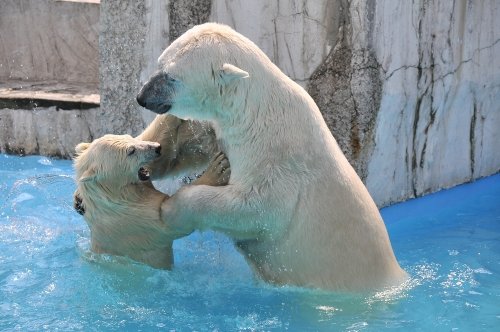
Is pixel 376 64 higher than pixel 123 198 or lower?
higher

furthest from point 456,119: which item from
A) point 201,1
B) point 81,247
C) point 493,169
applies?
point 81,247

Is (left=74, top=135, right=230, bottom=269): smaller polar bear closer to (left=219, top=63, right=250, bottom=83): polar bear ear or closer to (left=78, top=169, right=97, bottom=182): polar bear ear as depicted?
(left=78, top=169, right=97, bottom=182): polar bear ear

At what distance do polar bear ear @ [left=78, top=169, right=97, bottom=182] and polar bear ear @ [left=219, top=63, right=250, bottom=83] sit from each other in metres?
0.82

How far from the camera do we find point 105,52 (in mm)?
5730

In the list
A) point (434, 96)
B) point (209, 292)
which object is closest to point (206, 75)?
point (209, 292)

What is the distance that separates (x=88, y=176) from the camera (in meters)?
4.07

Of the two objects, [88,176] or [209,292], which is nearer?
[88,176]

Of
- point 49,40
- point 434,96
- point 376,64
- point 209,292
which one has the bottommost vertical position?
point 209,292

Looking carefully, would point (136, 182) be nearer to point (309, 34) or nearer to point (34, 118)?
point (309, 34)

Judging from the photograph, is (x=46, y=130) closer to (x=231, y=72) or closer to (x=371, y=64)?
(x=371, y=64)

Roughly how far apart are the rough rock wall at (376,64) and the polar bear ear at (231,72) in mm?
1614

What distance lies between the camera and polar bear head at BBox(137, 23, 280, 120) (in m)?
3.69

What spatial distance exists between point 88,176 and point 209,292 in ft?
2.59

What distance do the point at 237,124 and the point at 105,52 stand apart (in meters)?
2.19
